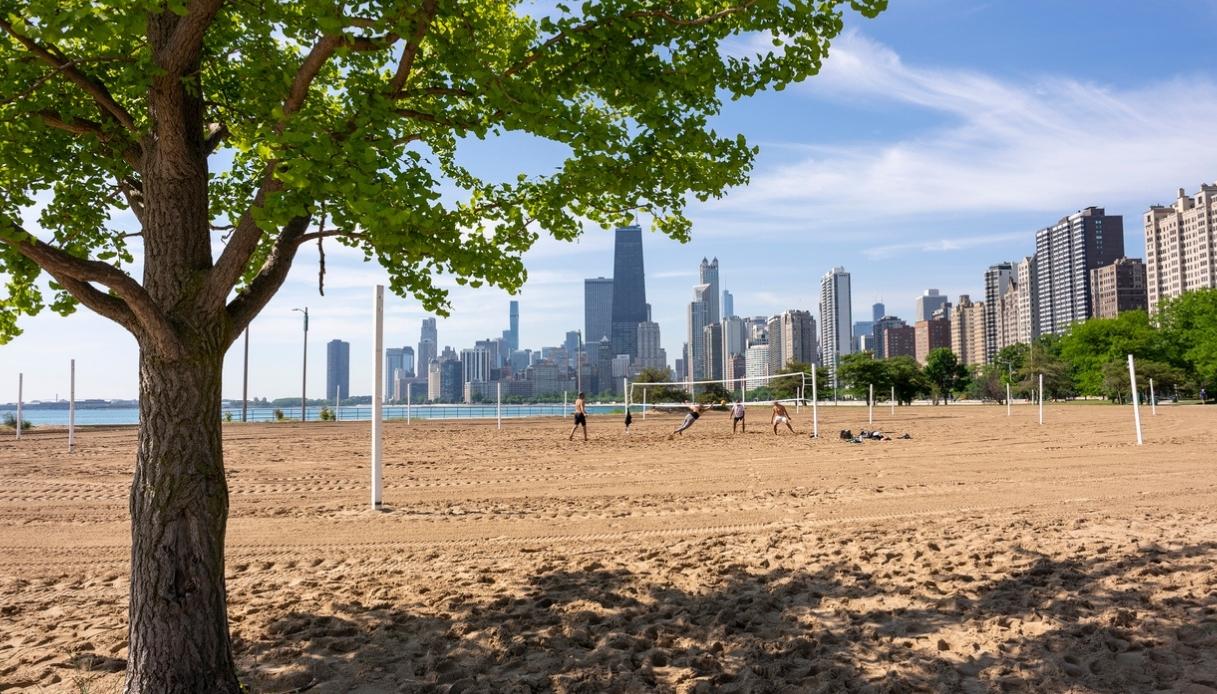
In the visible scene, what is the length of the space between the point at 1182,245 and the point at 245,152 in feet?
584

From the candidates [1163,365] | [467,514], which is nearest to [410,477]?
[467,514]

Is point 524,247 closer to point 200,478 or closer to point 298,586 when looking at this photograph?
point 200,478

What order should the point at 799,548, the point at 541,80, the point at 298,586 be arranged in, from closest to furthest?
1. the point at 541,80
2. the point at 298,586
3. the point at 799,548

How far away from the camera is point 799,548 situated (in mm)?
7449

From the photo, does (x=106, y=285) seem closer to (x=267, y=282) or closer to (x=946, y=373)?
(x=267, y=282)

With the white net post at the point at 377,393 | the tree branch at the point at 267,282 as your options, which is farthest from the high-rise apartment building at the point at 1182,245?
the tree branch at the point at 267,282

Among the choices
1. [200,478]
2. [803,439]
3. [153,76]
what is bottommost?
[803,439]

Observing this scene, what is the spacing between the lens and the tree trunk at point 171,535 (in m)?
3.93

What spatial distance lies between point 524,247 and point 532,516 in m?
5.11

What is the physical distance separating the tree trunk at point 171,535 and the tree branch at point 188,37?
63.2 inches

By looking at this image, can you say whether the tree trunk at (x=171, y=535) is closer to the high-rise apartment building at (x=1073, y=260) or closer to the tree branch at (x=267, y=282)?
the tree branch at (x=267, y=282)

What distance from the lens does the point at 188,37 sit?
3.96 meters

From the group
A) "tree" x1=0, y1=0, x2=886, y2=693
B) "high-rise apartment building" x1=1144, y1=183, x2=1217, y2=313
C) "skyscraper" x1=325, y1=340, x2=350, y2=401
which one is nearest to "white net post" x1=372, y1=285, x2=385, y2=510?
"tree" x1=0, y1=0, x2=886, y2=693

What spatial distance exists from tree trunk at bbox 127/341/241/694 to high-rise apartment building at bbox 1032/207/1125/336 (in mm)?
213973
